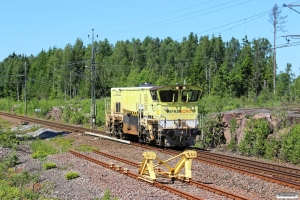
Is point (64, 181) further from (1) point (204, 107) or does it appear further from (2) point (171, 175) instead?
(1) point (204, 107)

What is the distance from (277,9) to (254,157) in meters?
39.4

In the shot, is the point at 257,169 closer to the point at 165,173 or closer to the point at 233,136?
the point at 165,173

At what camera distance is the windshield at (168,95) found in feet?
73.0

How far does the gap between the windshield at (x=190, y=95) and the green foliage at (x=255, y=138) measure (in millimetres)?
2910

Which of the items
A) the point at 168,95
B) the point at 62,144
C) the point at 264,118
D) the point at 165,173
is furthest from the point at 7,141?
the point at 165,173

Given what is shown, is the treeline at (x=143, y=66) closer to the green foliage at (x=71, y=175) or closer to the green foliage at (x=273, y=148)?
the green foliage at (x=273, y=148)

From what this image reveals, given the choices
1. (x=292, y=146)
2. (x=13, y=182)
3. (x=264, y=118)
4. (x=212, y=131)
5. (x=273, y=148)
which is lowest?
(x=13, y=182)

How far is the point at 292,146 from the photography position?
19016 mm

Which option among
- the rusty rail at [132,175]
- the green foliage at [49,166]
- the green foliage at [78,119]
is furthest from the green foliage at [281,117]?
the green foliage at [78,119]

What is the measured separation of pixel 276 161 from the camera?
19984 millimetres

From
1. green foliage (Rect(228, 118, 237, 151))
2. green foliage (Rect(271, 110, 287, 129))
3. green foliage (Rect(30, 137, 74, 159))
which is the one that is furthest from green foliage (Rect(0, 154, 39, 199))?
green foliage (Rect(271, 110, 287, 129))

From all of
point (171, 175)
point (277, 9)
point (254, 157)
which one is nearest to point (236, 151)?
point (254, 157)

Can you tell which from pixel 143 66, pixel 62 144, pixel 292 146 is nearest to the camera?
pixel 292 146

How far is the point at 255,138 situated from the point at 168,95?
465 cm
